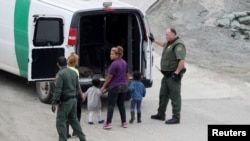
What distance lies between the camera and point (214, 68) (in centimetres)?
1669

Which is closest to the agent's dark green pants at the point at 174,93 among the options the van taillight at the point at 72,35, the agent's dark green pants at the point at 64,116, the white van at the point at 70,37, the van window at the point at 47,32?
the white van at the point at 70,37

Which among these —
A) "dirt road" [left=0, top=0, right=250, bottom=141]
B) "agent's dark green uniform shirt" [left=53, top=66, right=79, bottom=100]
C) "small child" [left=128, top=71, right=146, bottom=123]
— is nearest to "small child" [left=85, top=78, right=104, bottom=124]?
"dirt road" [left=0, top=0, right=250, bottom=141]

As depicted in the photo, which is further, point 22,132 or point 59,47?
point 59,47

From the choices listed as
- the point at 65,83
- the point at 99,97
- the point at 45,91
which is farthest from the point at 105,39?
the point at 65,83

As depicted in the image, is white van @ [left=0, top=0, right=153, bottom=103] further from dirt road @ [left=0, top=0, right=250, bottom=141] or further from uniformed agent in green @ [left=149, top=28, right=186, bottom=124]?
uniformed agent in green @ [left=149, top=28, right=186, bottom=124]

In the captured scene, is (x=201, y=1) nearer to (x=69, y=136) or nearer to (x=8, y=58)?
(x=8, y=58)

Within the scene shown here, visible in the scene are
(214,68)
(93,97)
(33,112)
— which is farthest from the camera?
(214,68)

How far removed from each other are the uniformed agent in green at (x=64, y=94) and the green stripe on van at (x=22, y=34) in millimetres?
3191

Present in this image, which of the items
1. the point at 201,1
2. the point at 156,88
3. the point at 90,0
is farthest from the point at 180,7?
the point at 90,0

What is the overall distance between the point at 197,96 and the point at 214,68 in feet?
9.28

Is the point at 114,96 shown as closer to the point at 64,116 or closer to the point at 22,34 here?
the point at 64,116

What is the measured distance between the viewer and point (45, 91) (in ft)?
A: 42.6

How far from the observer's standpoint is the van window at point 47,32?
1212cm

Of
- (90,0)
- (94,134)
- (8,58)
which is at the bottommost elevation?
(94,134)
